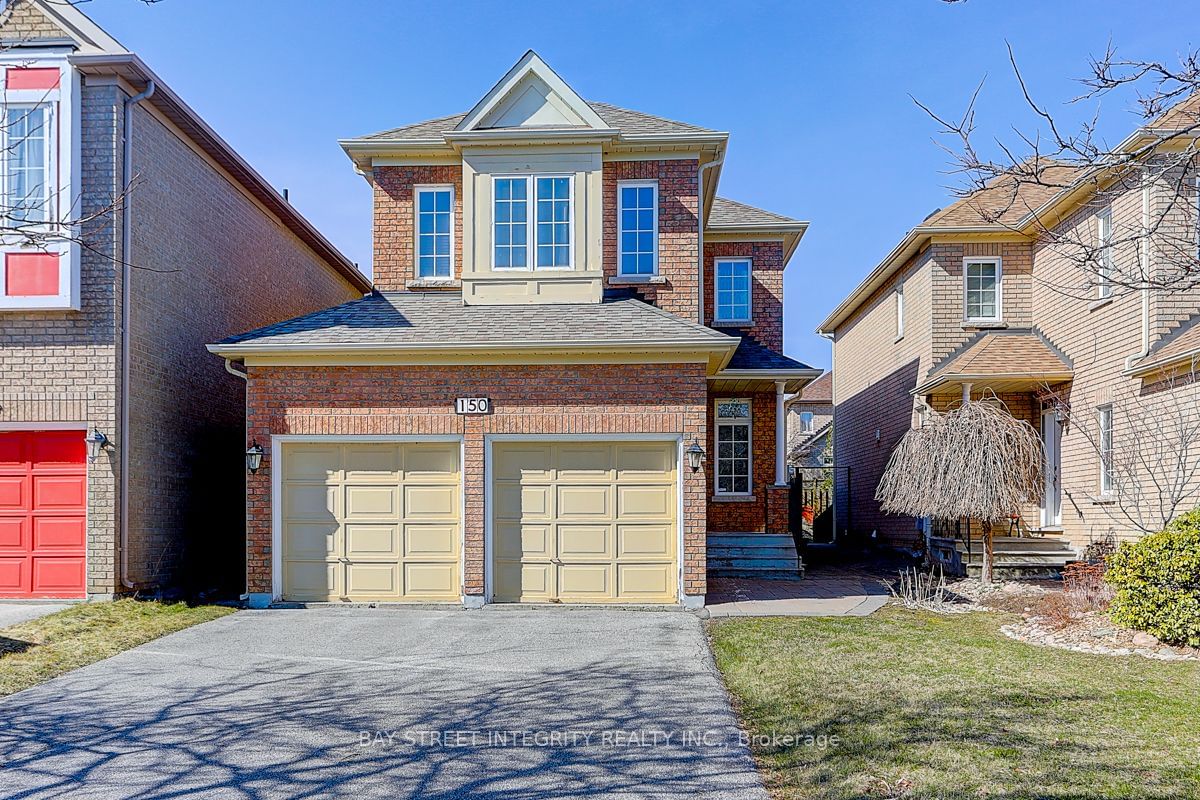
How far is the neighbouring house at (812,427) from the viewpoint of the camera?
34094 millimetres

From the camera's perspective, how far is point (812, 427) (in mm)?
41812

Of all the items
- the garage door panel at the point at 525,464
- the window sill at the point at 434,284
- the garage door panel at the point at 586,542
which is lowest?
the garage door panel at the point at 586,542

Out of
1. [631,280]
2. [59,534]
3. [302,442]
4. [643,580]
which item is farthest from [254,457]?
[631,280]

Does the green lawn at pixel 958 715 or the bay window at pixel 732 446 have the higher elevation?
the bay window at pixel 732 446

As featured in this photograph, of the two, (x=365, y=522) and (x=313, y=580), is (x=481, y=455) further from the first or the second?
(x=313, y=580)

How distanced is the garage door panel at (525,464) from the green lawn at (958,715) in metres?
3.52

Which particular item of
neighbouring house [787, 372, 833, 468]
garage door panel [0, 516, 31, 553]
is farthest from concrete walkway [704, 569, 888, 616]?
neighbouring house [787, 372, 833, 468]

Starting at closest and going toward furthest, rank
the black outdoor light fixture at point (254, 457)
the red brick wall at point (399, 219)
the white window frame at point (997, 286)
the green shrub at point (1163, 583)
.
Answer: the green shrub at point (1163, 583) < the black outdoor light fixture at point (254, 457) < the red brick wall at point (399, 219) < the white window frame at point (997, 286)

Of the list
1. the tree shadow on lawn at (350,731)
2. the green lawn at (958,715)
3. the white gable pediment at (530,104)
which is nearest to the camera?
the green lawn at (958,715)

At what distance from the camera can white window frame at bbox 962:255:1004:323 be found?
16.7 m

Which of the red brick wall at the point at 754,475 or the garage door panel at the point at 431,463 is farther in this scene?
the red brick wall at the point at 754,475

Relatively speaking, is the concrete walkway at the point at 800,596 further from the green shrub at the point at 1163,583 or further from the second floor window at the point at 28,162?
the second floor window at the point at 28,162

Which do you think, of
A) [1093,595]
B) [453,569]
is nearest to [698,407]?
[453,569]

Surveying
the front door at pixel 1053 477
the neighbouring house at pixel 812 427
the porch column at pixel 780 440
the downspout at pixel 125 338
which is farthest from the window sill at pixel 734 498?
the neighbouring house at pixel 812 427
